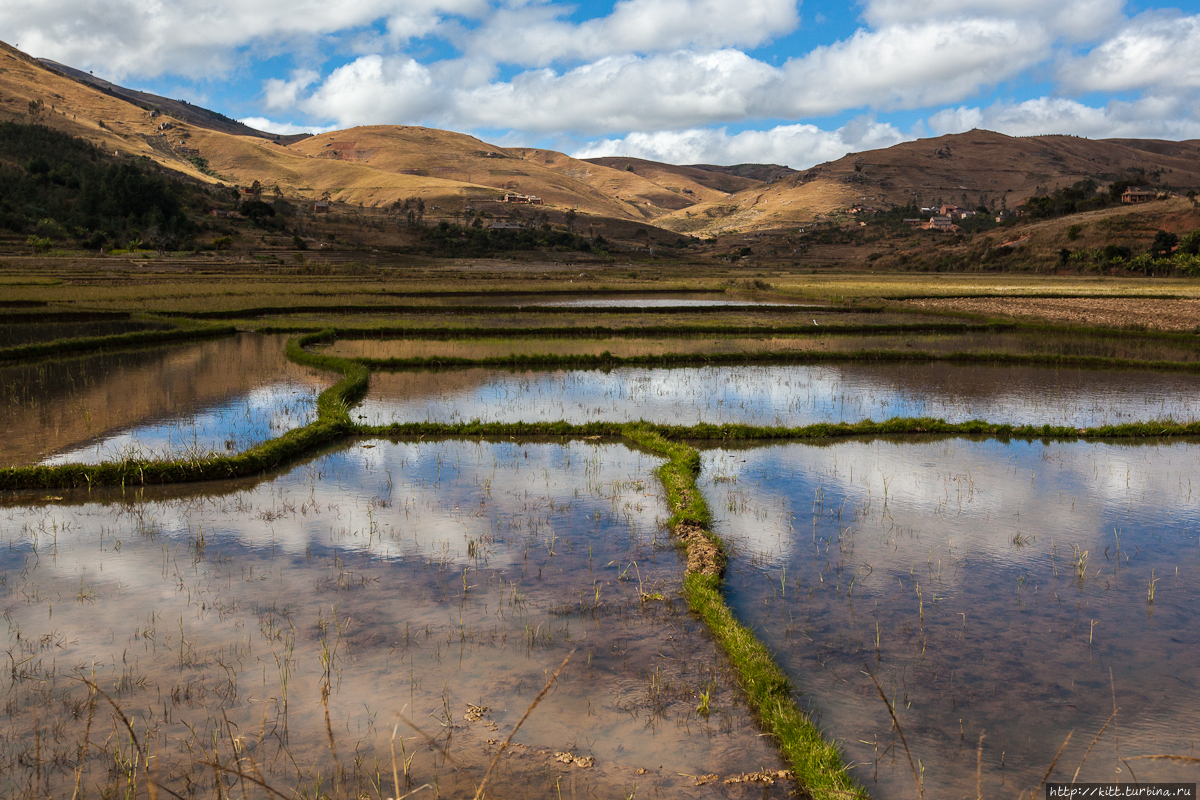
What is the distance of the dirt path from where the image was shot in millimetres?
26969

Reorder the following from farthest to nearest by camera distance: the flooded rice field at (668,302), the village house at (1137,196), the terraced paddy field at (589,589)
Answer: the village house at (1137,196)
the flooded rice field at (668,302)
the terraced paddy field at (589,589)

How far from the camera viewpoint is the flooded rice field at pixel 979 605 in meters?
4.61

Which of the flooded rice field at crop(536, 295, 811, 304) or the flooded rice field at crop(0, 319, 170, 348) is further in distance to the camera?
the flooded rice field at crop(536, 295, 811, 304)

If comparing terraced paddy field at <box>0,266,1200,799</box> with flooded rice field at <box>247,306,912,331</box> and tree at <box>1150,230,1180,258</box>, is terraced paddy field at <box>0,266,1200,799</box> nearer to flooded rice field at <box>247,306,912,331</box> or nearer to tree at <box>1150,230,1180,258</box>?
flooded rice field at <box>247,306,912,331</box>

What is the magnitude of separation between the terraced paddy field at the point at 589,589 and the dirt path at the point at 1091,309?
45.6 ft

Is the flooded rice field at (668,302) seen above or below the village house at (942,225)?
below

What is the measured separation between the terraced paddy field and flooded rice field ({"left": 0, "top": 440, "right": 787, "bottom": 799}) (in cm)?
3

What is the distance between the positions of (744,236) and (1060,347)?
98.4 meters

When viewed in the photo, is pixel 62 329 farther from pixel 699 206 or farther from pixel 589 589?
pixel 699 206

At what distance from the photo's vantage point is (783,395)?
16.0m

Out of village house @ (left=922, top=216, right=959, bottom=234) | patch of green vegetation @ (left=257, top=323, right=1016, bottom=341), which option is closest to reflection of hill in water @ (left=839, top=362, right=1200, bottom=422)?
patch of green vegetation @ (left=257, top=323, right=1016, bottom=341)

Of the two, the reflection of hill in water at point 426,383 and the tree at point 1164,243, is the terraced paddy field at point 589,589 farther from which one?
the tree at point 1164,243

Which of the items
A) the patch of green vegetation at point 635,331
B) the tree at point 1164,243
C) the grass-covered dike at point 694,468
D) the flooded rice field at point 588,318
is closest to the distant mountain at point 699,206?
the tree at point 1164,243

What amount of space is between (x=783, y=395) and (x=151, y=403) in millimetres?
12418
